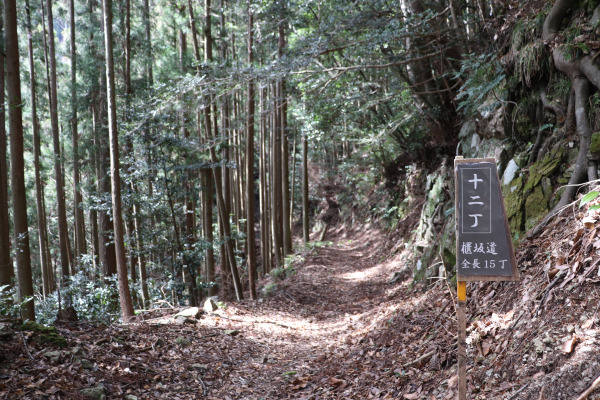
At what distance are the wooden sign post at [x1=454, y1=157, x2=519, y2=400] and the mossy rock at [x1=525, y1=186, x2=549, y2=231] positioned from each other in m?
2.48

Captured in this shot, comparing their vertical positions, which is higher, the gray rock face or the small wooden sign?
the gray rock face

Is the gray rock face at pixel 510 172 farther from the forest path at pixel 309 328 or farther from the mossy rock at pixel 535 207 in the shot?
the forest path at pixel 309 328

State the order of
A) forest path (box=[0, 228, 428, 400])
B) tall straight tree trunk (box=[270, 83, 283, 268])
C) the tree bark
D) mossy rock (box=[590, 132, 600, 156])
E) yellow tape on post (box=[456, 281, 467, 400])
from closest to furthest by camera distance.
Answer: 1. yellow tape on post (box=[456, 281, 467, 400])
2. forest path (box=[0, 228, 428, 400])
3. mossy rock (box=[590, 132, 600, 156])
4. the tree bark
5. tall straight tree trunk (box=[270, 83, 283, 268])

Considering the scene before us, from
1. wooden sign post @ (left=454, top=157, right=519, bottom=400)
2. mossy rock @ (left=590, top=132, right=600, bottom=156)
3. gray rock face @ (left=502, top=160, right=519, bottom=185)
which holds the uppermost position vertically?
mossy rock @ (left=590, top=132, right=600, bottom=156)

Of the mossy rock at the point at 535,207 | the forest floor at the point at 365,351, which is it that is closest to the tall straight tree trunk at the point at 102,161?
the forest floor at the point at 365,351

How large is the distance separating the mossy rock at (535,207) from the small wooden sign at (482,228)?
2.48m

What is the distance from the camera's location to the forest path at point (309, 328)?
4.88m

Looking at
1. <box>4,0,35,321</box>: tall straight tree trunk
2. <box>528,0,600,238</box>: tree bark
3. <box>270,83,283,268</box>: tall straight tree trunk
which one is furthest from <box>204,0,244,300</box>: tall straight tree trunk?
<box>528,0,600,238</box>: tree bark

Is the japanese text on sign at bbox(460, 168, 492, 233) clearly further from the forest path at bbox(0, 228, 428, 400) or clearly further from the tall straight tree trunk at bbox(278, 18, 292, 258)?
the tall straight tree trunk at bbox(278, 18, 292, 258)

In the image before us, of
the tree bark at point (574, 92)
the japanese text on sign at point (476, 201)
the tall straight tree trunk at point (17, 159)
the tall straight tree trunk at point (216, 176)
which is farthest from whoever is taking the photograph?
the tall straight tree trunk at point (216, 176)

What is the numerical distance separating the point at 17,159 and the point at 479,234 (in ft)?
20.3

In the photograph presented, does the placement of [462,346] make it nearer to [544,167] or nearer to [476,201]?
[476,201]

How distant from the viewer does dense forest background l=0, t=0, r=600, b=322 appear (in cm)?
539

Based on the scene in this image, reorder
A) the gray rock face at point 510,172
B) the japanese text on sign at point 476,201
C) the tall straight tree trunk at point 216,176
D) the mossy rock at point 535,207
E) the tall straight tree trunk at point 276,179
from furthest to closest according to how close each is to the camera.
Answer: the tall straight tree trunk at point 276,179 → the tall straight tree trunk at point 216,176 → the gray rock face at point 510,172 → the mossy rock at point 535,207 → the japanese text on sign at point 476,201
